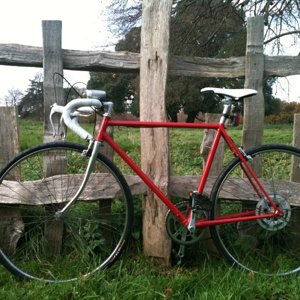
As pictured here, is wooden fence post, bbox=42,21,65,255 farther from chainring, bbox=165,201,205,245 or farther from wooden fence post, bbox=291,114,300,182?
wooden fence post, bbox=291,114,300,182

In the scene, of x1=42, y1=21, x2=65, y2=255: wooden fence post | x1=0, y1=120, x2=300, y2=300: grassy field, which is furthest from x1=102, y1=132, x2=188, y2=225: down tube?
x1=42, y1=21, x2=65, y2=255: wooden fence post

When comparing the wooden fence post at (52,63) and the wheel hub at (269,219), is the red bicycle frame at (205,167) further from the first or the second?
the wooden fence post at (52,63)

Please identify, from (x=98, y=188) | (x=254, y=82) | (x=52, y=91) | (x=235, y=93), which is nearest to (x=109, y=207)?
(x=98, y=188)

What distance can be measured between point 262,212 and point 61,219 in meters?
1.52

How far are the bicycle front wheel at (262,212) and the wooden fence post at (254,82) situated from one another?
0.67ft

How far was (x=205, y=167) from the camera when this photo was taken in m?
3.09

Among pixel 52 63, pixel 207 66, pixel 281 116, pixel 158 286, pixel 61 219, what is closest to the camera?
pixel 158 286

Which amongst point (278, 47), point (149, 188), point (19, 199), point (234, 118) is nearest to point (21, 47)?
point (19, 199)

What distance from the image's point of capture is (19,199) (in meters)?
3.18

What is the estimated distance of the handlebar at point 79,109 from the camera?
9.37 feet

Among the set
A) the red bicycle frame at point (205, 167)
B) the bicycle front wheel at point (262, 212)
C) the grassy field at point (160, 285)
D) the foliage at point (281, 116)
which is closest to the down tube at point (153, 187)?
the red bicycle frame at point (205, 167)

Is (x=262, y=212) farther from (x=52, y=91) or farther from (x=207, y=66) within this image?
(x=52, y=91)

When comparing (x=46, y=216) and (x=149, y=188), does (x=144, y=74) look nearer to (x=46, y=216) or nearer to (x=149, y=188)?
(x=149, y=188)

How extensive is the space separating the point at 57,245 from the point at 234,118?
66.4 inches
